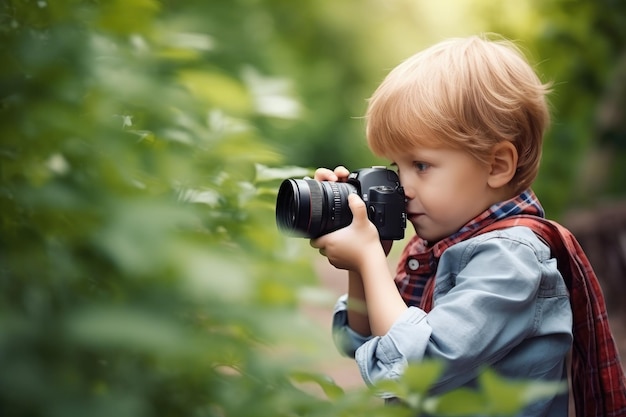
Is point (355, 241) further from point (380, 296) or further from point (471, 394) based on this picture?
point (471, 394)

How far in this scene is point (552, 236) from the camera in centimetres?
172

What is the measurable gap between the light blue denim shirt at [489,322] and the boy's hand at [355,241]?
145mm

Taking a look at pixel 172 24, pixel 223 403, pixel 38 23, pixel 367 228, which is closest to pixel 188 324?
pixel 223 403

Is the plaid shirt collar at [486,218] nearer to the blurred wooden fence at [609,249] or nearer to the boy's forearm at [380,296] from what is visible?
the boy's forearm at [380,296]

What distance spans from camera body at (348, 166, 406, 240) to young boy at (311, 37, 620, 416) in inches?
1.6

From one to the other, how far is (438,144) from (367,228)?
0.22m

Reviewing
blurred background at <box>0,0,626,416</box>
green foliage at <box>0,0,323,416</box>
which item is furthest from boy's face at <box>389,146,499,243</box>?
green foliage at <box>0,0,323,416</box>

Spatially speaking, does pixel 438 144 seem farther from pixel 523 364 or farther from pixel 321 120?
pixel 321 120

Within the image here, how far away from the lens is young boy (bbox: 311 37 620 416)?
155cm

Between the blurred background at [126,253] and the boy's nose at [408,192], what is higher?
the blurred background at [126,253]

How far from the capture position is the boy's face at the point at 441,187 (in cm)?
172

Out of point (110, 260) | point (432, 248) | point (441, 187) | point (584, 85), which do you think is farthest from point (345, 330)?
point (584, 85)

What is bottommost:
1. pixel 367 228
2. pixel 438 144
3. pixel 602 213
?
pixel 602 213

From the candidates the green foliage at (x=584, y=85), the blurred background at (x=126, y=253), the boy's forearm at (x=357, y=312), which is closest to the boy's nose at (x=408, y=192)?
the boy's forearm at (x=357, y=312)
